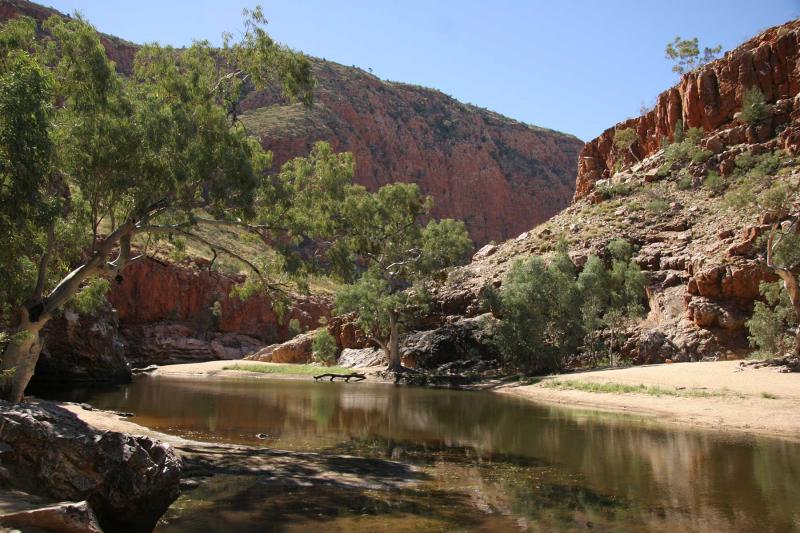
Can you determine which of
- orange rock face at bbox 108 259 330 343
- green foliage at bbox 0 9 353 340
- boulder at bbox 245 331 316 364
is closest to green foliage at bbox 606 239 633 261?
boulder at bbox 245 331 316 364

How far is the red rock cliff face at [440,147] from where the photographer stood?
126 meters

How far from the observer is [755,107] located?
5228cm

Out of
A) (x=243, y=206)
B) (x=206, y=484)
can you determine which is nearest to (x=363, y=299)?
(x=243, y=206)

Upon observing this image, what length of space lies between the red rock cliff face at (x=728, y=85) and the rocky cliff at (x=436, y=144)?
67.0 m

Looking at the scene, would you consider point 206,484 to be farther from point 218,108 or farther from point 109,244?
point 218,108

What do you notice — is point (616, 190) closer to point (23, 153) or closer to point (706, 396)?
point (706, 396)

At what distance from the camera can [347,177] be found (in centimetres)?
1928

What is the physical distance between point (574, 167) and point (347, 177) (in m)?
150

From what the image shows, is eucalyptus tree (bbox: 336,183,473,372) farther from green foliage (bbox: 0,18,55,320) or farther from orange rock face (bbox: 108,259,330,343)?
green foliage (bbox: 0,18,55,320)

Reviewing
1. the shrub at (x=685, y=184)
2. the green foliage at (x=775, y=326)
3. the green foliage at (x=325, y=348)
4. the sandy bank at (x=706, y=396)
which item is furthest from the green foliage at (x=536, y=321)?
the shrub at (x=685, y=184)

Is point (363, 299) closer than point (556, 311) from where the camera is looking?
No

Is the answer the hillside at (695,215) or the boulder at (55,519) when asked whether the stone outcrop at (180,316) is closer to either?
the hillside at (695,215)

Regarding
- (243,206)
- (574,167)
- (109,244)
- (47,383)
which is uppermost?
(574,167)

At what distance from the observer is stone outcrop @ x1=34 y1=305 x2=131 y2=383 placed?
33.5 m
